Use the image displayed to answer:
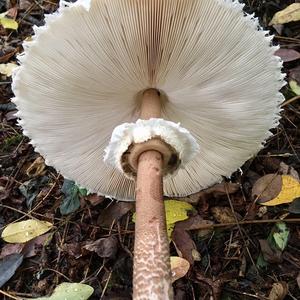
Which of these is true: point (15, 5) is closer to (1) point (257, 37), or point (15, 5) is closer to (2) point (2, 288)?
(2) point (2, 288)

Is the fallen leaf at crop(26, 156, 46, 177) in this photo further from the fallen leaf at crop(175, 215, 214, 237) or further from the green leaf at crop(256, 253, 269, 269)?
the green leaf at crop(256, 253, 269, 269)

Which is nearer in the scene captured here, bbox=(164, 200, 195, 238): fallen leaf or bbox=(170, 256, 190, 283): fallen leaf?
bbox=(170, 256, 190, 283): fallen leaf

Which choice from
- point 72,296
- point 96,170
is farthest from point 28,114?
point 72,296

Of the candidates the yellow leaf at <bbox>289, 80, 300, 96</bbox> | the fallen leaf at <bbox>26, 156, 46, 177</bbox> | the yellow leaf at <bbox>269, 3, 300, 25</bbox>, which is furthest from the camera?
Result: the yellow leaf at <bbox>269, 3, 300, 25</bbox>

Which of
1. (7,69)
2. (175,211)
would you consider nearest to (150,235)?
(175,211)

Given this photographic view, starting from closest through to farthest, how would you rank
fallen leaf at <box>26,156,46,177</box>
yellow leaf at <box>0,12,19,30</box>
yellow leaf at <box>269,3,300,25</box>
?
fallen leaf at <box>26,156,46,177</box> < yellow leaf at <box>269,3,300,25</box> < yellow leaf at <box>0,12,19,30</box>

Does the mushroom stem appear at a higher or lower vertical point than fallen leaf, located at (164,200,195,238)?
lower

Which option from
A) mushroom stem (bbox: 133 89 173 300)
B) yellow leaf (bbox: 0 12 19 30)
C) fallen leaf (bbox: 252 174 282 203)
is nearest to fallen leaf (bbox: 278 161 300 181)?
fallen leaf (bbox: 252 174 282 203)
